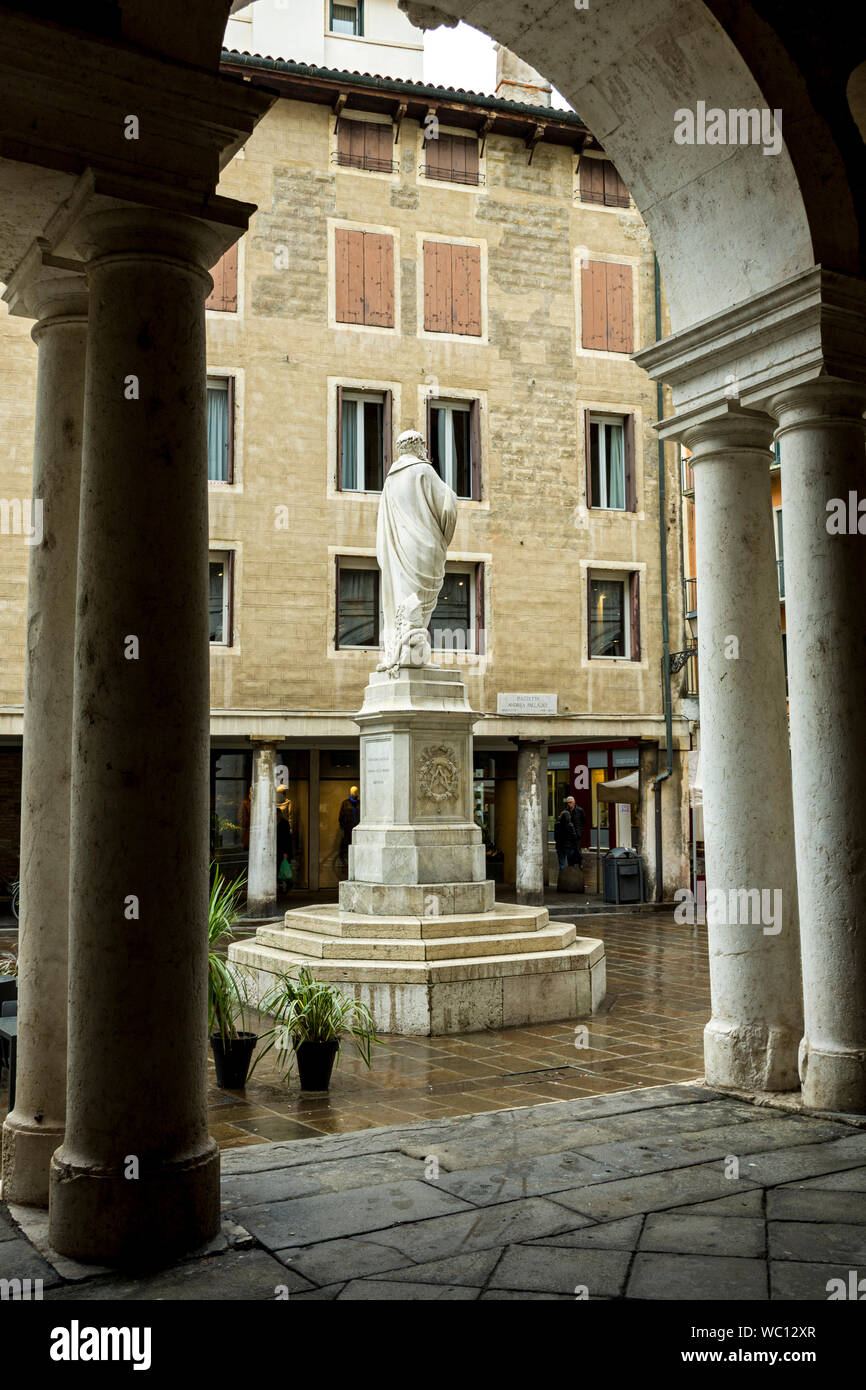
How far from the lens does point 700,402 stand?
535cm

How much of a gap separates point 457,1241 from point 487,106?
18.6 m

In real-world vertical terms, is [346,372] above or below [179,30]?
above

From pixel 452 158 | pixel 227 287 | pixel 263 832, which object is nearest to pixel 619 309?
pixel 452 158

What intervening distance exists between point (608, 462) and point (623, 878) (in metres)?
6.79

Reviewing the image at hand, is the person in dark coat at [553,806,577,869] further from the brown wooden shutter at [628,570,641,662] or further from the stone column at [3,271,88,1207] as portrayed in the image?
the stone column at [3,271,88,1207]

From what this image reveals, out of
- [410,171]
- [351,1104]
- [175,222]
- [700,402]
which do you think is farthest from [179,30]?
[410,171]

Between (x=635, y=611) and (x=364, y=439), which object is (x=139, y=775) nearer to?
(x=364, y=439)

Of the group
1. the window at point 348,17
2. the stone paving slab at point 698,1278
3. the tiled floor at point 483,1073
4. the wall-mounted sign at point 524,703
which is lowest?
the tiled floor at point 483,1073

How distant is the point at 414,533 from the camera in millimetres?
10211

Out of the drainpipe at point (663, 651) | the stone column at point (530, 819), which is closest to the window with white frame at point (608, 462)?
the drainpipe at point (663, 651)

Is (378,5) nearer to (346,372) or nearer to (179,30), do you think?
(346,372)

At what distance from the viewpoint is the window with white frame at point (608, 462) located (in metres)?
19.6

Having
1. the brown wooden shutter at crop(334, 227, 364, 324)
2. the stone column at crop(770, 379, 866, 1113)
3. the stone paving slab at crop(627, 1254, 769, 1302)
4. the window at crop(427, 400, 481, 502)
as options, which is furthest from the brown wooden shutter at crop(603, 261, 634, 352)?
the stone paving slab at crop(627, 1254, 769, 1302)

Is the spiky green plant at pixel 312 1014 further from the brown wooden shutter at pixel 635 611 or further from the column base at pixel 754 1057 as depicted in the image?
the brown wooden shutter at pixel 635 611
